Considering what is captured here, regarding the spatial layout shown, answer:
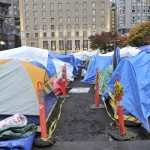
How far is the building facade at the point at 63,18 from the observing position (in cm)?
8656

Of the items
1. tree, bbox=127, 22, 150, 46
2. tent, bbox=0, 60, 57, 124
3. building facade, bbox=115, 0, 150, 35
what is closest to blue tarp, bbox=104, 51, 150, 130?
tent, bbox=0, 60, 57, 124

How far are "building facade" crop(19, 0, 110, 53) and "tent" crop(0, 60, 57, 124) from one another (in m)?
81.7

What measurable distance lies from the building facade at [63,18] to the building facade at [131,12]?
104 feet

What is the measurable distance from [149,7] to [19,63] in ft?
420

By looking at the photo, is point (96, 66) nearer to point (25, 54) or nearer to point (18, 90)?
point (25, 54)

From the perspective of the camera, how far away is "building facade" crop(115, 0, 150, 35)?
11744cm

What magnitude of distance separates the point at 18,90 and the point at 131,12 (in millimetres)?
123154

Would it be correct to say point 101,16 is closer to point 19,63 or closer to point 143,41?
point 143,41

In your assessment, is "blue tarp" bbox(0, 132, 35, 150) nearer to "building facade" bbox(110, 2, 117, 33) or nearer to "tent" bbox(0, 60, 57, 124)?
"tent" bbox(0, 60, 57, 124)

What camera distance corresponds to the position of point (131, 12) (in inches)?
4759

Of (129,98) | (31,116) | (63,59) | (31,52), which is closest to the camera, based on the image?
(31,116)

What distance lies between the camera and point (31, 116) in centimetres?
529

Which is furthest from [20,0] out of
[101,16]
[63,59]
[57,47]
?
[63,59]

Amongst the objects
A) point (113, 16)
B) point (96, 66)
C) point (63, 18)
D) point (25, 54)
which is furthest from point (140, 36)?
point (113, 16)
